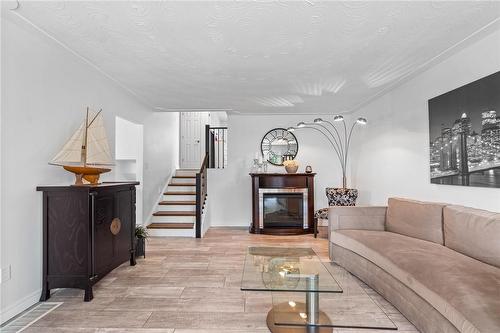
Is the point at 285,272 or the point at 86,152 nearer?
the point at 285,272

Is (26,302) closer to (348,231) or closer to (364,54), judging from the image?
(348,231)

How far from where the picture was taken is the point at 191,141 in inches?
327

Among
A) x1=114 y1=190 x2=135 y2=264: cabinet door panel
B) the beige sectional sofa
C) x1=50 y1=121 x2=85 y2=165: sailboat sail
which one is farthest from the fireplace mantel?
x1=50 y1=121 x2=85 y2=165: sailboat sail

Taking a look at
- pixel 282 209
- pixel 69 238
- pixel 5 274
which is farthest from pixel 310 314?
pixel 282 209

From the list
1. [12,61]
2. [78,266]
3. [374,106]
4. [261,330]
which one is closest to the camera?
[261,330]

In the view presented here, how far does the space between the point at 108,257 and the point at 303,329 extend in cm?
205

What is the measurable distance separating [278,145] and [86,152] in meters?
3.96

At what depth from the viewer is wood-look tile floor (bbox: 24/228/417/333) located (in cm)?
212

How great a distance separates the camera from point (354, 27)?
2.40 metres

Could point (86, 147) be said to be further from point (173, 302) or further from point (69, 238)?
point (173, 302)

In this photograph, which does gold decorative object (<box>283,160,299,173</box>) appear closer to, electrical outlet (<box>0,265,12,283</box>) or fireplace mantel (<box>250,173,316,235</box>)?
fireplace mantel (<box>250,173,316,235</box>)

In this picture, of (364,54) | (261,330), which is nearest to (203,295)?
(261,330)

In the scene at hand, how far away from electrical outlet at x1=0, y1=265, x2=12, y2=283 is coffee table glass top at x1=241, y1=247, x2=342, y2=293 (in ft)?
6.21

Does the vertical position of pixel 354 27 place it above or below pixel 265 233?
above
